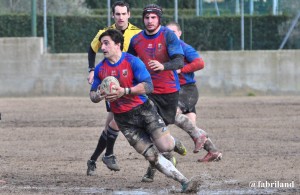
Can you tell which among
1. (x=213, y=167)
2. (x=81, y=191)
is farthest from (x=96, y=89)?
(x=213, y=167)

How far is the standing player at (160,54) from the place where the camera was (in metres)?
10.0

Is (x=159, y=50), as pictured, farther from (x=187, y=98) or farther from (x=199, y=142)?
(x=187, y=98)

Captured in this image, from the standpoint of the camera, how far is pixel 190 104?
12344mm

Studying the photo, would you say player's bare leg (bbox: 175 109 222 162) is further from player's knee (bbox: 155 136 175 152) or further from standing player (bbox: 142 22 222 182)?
player's knee (bbox: 155 136 175 152)

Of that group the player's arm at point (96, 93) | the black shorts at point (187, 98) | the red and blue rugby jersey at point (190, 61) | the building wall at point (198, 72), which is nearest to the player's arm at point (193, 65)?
the red and blue rugby jersey at point (190, 61)

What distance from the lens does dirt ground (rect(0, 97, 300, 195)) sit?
378 inches

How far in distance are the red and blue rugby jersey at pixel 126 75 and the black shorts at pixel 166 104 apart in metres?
1.04

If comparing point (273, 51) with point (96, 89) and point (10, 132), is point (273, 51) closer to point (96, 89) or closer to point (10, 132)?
point (10, 132)

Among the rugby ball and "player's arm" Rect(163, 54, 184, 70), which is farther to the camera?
"player's arm" Rect(163, 54, 184, 70)

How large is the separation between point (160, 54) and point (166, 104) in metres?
0.59

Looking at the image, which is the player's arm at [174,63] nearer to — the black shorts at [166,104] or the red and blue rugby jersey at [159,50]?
the red and blue rugby jersey at [159,50]

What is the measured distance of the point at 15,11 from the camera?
86.0 ft

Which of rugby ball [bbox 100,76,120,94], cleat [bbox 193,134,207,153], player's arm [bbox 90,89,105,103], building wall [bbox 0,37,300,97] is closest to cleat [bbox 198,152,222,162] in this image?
cleat [bbox 193,134,207,153]

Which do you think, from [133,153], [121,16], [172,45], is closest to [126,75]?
[172,45]
